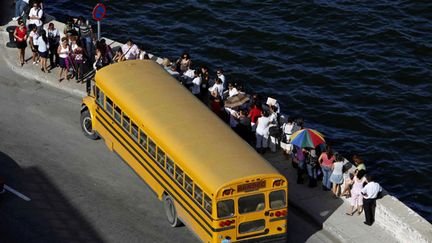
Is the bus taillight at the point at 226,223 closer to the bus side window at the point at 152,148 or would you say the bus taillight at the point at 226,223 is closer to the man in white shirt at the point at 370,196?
the bus side window at the point at 152,148

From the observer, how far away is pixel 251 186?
22969 millimetres

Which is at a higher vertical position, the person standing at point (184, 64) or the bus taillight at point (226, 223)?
the person standing at point (184, 64)

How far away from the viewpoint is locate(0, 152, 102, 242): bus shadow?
24.9 m

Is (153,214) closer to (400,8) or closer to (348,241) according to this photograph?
(348,241)

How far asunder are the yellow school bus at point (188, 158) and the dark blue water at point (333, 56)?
958 cm

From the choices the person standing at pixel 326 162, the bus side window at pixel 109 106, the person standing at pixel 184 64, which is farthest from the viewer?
the person standing at pixel 184 64

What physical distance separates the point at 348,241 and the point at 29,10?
18724 mm

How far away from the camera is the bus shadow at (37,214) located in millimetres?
24906

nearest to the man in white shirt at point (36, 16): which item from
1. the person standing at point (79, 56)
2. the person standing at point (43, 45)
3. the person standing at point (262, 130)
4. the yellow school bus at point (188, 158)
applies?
the person standing at point (43, 45)

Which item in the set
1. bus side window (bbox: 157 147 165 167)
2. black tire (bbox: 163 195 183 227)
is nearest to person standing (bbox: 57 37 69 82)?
bus side window (bbox: 157 147 165 167)

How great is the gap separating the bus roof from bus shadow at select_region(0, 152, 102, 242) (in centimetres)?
339

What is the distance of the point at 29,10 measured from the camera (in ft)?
122

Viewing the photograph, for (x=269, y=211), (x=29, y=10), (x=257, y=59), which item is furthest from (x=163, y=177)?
(x=257, y=59)

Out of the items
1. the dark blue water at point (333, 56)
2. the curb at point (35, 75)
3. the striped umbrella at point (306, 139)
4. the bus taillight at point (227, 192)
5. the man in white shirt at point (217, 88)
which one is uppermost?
the bus taillight at point (227, 192)
